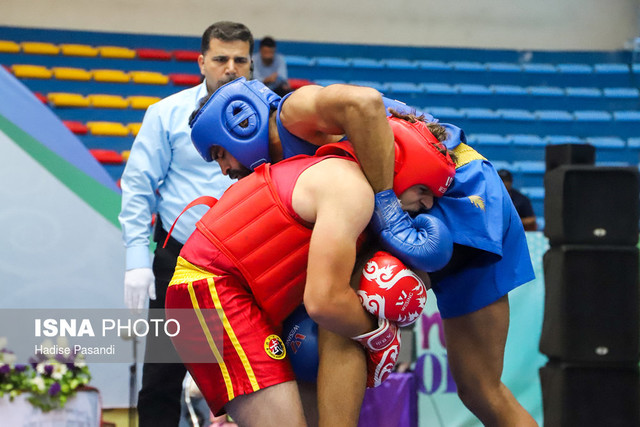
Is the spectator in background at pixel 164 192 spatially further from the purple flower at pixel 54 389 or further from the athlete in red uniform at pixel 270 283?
the athlete in red uniform at pixel 270 283

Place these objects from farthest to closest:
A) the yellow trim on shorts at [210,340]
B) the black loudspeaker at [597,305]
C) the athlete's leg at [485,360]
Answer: the black loudspeaker at [597,305], the athlete's leg at [485,360], the yellow trim on shorts at [210,340]

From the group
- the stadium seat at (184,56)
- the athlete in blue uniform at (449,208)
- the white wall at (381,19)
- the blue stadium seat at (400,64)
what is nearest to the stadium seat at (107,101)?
the stadium seat at (184,56)

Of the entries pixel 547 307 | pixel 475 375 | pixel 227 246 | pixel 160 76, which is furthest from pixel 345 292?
pixel 160 76

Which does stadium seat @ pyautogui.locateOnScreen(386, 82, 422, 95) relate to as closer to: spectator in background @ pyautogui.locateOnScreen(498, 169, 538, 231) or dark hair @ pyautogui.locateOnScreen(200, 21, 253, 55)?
spectator in background @ pyautogui.locateOnScreen(498, 169, 538, 231)

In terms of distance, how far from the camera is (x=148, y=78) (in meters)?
8.27

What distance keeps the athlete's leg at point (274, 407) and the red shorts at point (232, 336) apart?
0.07 ft

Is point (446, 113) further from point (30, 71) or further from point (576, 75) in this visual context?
point (30, 71)

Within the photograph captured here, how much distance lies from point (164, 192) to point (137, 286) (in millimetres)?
450

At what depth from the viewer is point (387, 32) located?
9.81 m

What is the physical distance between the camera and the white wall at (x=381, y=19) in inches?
356

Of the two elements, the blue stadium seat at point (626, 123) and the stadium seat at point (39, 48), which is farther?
the blue stadium seat at point (626, 123)

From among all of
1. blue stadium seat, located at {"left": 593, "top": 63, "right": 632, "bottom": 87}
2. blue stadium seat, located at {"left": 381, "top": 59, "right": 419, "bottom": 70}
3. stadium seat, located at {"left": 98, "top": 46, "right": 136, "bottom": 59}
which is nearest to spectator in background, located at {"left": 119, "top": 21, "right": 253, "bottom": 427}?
stadium seat, located at {"left": 98, "top": 46, "right": 136, "bottom": 59}

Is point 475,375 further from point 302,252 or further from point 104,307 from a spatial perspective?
point 104,307

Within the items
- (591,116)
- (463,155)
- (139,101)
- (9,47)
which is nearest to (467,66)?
(591,116)
